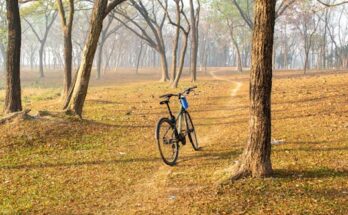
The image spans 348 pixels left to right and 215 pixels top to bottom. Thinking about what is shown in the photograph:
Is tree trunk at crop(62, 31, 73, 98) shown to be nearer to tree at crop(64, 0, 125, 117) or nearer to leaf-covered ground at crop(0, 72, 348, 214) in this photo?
tree at crop(64, 0, 125, 117)

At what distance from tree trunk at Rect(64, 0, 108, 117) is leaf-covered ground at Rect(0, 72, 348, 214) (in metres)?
1.06

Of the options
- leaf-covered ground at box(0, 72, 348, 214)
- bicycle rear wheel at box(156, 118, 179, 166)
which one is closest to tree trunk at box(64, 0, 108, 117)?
leaf-covered ground at box(0, 72, 348, 214)

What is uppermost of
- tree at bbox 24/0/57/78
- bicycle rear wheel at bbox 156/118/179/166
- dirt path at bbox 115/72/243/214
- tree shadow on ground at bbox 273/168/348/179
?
tree at bbox 24/0/57/78

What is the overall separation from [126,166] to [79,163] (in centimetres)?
115

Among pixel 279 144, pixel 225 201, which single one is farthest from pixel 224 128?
pixel 225 201

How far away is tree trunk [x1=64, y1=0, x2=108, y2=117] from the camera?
1380 cm

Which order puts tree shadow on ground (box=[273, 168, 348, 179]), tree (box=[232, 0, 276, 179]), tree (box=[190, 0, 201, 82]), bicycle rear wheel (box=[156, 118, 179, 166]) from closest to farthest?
1. tree (box=[232, 0, 276, 179])
2. tree shadow on ground (box=[273, 168, 348, 179])
3. bicycle rear wheel (box=[156, 118, 179, 166])
4. tree (box=[190, 0, 201, 82])

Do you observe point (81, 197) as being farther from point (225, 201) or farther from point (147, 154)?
point (147, 154)

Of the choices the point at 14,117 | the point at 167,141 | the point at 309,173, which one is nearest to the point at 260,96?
the point at 309,173

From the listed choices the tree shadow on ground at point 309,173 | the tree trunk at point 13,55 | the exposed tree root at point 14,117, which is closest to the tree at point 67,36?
the tree trunk at point 13,55

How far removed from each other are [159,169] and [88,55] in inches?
269

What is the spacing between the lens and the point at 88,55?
555 inches

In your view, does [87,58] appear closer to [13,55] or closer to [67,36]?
[13,55]

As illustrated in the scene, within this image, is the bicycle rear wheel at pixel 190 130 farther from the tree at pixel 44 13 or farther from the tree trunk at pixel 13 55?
the tree at pixel 44 13
